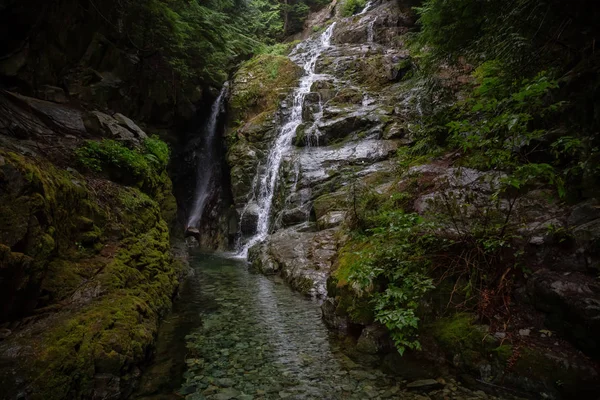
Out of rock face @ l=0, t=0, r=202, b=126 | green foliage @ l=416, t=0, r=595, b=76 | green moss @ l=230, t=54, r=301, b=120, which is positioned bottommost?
green foliage @ l=416, t=0, r=595, b=76

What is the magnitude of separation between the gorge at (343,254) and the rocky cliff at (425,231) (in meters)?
0.03

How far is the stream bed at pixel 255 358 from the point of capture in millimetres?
3475

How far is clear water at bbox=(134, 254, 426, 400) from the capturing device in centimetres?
348

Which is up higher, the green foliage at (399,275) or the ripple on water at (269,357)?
the green foliage at (399,275)

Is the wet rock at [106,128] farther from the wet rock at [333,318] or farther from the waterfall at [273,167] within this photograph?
the waterfall at [273,167]

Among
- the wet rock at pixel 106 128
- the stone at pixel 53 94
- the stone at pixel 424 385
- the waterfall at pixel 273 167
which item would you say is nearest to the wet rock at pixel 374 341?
the stone at pixel 424 385

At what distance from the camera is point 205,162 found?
69.3ft

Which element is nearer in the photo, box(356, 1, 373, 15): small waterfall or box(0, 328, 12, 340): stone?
box(0, 328, 12, 340): stone

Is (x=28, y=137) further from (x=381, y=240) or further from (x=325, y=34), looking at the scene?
(x=325, y=34)

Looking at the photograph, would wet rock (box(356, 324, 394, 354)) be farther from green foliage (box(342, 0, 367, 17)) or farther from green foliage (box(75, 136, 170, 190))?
green foliage (box(342, 0, 367, 17))

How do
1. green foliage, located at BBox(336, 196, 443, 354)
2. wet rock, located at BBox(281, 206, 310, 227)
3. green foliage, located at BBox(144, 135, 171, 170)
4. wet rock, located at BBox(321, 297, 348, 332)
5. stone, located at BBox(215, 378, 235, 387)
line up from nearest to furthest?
stone, located at BBox(215, 378, 235, 387), green foliage, located at BBox(336, 196, 443, 354), wet rock, located at BBox(321, 297, 348, 332), green foliage, located at BBox(144, 135, 171, 170), wet rock, located at BBox(281, 206, 310, 227)

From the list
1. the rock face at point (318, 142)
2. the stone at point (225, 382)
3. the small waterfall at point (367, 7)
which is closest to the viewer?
the stone at point (225, 382)

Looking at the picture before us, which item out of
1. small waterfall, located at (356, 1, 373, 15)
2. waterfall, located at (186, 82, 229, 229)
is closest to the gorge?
waterfall, located at (186, 82, 229, 229)

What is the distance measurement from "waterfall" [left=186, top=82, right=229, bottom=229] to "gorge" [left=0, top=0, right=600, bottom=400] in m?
9.62
